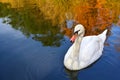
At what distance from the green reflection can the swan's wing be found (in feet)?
5.30

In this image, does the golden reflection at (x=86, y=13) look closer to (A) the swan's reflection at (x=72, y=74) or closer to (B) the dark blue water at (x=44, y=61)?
(B) the dark blue water at (x=44, y=61)

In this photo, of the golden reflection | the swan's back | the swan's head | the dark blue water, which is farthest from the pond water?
the swan's head

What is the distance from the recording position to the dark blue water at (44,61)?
8812 mm

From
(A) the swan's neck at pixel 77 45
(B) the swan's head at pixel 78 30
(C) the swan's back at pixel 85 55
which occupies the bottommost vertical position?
(C) the swan's back at pixel 85 55

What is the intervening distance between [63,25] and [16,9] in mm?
5627

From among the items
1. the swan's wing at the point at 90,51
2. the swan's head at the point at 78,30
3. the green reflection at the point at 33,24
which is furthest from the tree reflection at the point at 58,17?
the swan's head at the point at 78,30

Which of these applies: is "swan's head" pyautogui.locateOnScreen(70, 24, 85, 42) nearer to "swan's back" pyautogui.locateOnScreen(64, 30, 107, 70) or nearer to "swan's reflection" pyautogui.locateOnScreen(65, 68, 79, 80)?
"swan's back" pyautogui.locateOnScreen(64, 30, 107, 70)

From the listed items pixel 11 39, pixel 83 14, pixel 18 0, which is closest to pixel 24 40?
pixel 11 39

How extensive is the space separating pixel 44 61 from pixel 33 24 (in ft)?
18.1

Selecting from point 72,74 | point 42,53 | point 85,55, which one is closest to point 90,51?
point 85,55

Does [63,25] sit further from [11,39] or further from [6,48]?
[6,48]

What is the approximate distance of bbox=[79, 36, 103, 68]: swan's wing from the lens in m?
9.48

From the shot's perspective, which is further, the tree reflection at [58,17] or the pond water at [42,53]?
the tree reflection at [58,17]

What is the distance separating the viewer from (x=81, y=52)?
968cm
